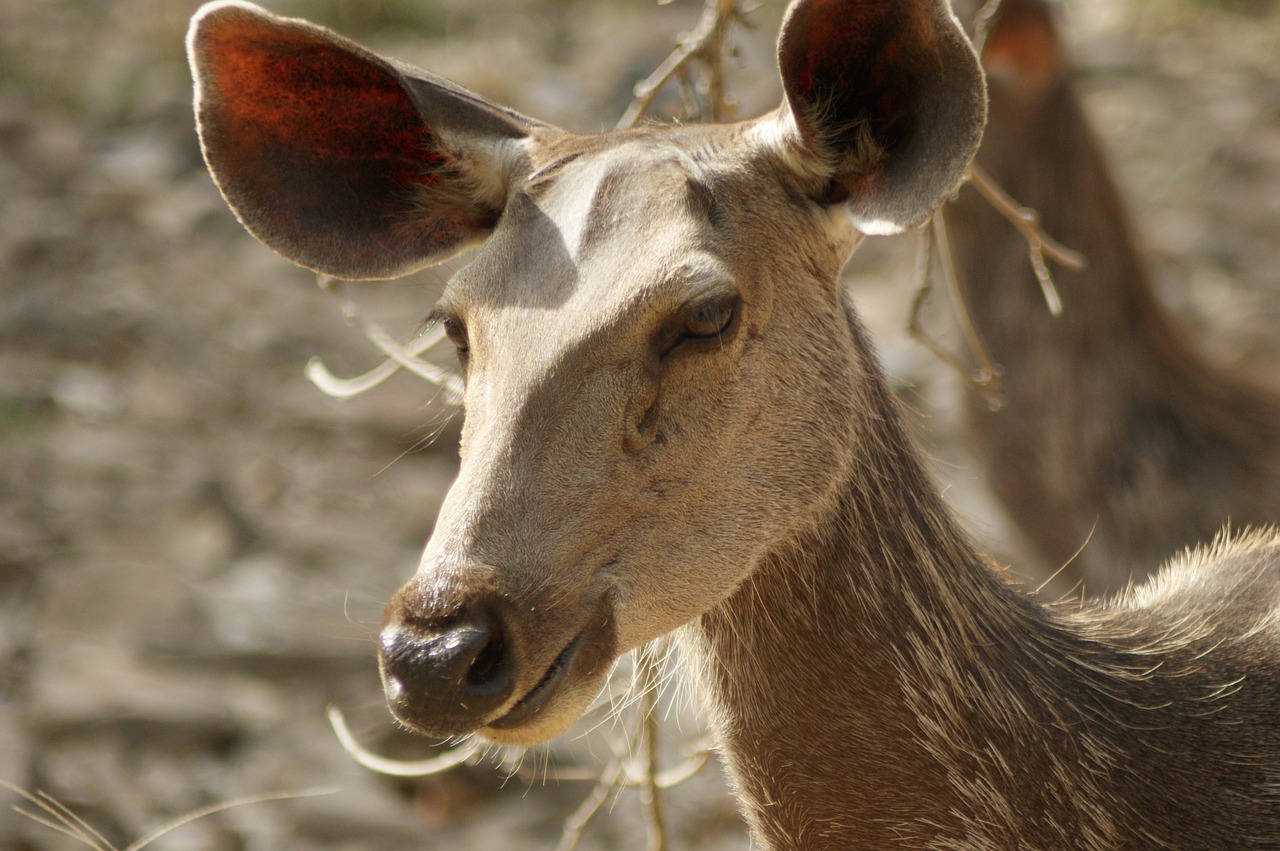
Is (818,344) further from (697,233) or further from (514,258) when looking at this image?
(514,258)

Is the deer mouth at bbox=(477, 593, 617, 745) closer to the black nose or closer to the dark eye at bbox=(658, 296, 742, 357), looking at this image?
the black nose

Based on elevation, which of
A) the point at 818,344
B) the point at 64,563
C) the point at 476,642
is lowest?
the point at 64,563

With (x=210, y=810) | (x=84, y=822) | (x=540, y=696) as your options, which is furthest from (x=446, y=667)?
(x=84, y=822)

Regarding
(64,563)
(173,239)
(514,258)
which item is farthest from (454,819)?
(173,239)

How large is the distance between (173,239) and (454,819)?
569 cm

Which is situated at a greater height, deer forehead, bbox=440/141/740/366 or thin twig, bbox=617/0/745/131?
deer forehead, bbox=440/141/740/366

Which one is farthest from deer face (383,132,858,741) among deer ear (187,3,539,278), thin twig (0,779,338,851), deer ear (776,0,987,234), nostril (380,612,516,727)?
thin twig (0,779,338,851)

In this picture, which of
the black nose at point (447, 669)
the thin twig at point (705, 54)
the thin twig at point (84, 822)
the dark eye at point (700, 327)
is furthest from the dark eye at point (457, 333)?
the thin twig at point (84, 822)

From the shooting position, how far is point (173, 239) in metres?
10.2

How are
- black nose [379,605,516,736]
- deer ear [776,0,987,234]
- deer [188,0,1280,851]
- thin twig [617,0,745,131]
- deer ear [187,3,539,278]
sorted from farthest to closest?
thin twig [617,0,745,131]
deer ear [187,3,539,278]
deer ear [776,0,987,234]
deer [188,0,1280,851]
black nose [379,605,516,736]

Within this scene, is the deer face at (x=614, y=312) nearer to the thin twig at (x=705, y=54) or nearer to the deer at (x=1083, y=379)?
the thin twig at (x=705, y=54)

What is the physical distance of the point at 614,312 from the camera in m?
2.75

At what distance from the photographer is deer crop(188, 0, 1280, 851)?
8.82 feet

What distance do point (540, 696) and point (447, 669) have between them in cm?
24
